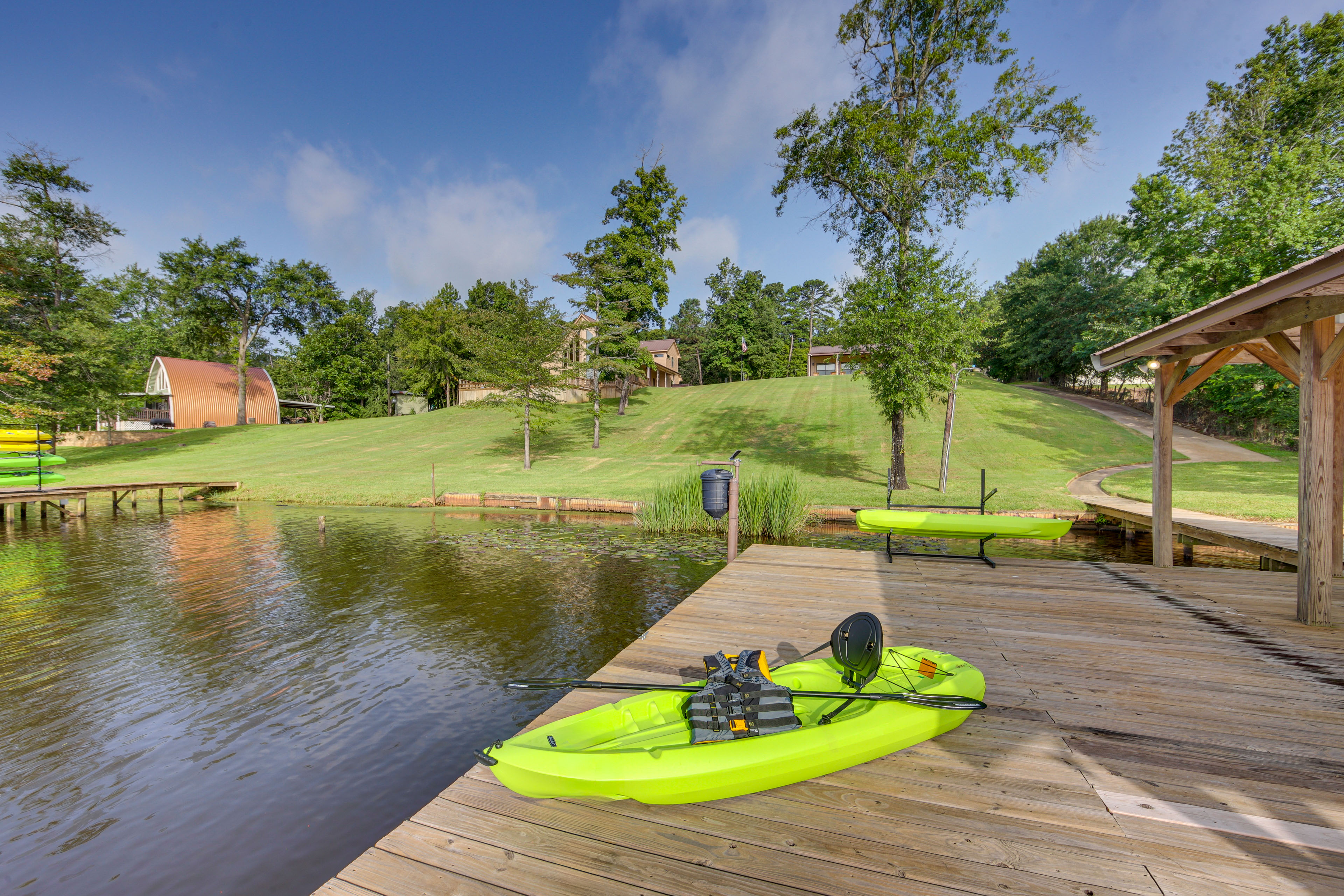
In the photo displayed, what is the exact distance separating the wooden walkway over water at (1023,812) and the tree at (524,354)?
20069 mm

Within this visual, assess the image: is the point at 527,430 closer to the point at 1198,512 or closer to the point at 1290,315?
the point at 1198,512

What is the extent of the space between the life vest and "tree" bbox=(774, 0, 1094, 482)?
45.2 feet

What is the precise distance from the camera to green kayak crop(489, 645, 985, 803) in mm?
2285

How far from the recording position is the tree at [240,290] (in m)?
37.1

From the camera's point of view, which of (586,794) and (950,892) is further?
A: (586,794)

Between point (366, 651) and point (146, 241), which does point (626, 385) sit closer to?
point (366, 651)

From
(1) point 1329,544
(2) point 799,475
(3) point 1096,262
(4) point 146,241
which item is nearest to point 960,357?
(2) point 799,475

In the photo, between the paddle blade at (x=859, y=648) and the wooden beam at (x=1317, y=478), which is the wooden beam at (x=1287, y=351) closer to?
the wooden beam at (x=1317, y=478)

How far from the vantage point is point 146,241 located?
32.3 metres

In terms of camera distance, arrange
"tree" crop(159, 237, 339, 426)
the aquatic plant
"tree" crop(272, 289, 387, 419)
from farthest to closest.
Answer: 1. "tree" crop(272, 289, 387, 419)
2. "tree" crop(159, 237, 339, 426)
3. the aquatic plant

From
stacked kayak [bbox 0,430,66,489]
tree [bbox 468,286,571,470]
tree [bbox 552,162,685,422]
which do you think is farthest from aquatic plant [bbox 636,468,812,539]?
stacked kayak [bbox 0,430,66,489]

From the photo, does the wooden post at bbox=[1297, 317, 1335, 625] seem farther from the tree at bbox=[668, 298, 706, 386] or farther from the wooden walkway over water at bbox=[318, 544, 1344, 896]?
the tree at bbox=[668, 298, 706, 386]

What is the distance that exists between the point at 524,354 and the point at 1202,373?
20.8 metres

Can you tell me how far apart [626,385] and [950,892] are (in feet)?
104
